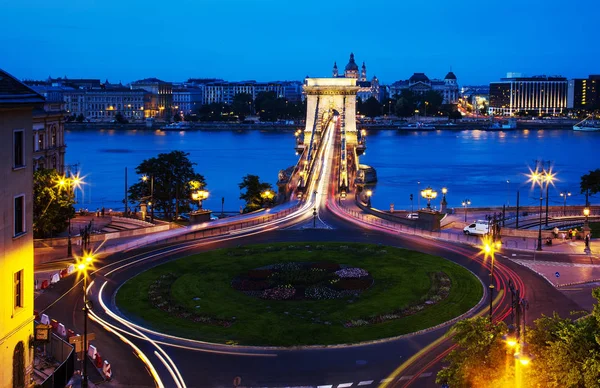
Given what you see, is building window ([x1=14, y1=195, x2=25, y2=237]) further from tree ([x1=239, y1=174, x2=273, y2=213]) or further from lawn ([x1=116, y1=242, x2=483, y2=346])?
tree ([x1=239, y1=174, x2=273, y2=213])

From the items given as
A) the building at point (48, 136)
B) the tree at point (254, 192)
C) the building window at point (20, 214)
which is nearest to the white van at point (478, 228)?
the tree at point (254, 192)

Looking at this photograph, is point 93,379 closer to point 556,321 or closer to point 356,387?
point 356,387

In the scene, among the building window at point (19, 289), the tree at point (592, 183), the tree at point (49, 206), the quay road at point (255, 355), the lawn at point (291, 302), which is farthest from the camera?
the tree at point (592, 183)

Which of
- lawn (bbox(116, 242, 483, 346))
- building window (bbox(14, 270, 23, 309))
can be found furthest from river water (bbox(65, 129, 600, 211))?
building window (bbox(14, 270, 23, 309))

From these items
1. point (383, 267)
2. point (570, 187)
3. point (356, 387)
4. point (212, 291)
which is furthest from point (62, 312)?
point (570, 187)

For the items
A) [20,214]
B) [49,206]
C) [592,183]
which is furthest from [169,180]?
[20,214]

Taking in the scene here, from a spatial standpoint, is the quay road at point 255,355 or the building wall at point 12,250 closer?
the building wall at point 12,250

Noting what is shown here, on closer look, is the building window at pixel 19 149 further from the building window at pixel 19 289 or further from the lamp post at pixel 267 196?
the lamp post at pixel 267 196

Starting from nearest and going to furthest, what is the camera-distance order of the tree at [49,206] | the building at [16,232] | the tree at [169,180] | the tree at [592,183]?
the building at [16,232], the tree at [49,206], the tree at [592,183], the tree at [169,180]
